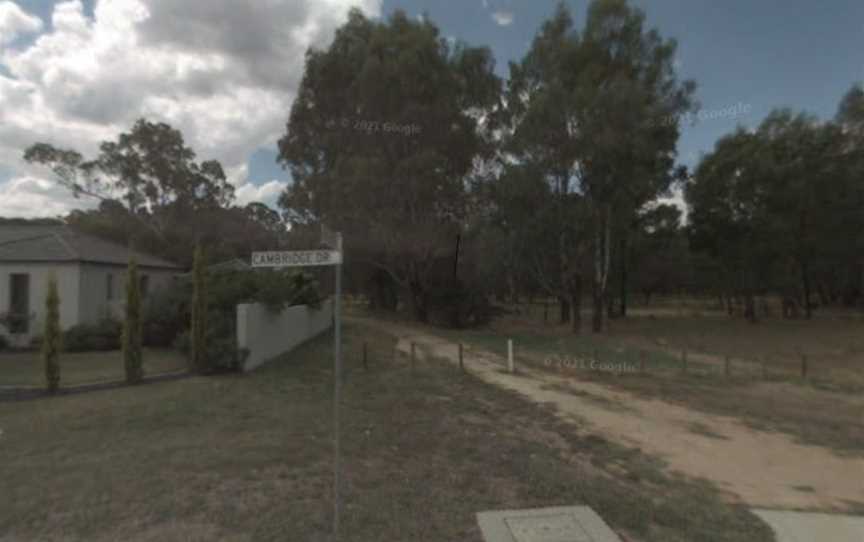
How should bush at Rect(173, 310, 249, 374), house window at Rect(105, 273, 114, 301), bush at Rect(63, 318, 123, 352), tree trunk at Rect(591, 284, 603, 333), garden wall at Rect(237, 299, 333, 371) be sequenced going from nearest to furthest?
bush at Rect(173, 310, 249, 374) → garden wall at Rect(237, 299, 333, 371) → bush at Rect(63, 318, 123, 352) → house window at Rect(105, 273, 114, 301) → tree trunk at Rect(591, 284, 603, 333)

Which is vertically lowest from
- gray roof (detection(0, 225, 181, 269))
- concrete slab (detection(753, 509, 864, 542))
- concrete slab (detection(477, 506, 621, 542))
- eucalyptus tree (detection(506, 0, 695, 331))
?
concrete slab (detection(753, 509, 864, 542))

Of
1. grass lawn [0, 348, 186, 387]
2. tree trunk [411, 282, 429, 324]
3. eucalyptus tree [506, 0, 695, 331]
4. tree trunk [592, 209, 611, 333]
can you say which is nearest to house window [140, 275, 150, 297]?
grass lawn [0, 348, 186, 387]

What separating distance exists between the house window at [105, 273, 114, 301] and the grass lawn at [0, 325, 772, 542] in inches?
355

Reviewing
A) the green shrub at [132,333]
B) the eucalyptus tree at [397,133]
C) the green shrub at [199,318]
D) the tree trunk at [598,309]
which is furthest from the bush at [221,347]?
the tree trunk at [598,309]

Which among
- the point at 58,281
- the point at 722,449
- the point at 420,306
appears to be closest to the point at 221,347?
the point at 58,281

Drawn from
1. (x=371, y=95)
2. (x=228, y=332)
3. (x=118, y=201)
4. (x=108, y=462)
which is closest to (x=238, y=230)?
A: (x=118, y=201)

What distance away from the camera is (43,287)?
14.3 m

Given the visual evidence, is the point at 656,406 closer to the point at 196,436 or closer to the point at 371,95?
the point at 196,436

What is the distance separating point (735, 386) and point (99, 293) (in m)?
16.9

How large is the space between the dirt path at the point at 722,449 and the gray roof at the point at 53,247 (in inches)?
459

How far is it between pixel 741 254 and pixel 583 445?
3035 centimetres

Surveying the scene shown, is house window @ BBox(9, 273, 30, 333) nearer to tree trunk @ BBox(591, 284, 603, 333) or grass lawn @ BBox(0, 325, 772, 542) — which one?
grass lawn @ BBox(0, 325, 772, 542)

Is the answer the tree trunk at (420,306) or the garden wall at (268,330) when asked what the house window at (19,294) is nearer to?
the garden wall at (268,330)

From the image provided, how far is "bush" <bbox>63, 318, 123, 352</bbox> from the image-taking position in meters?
13.4
